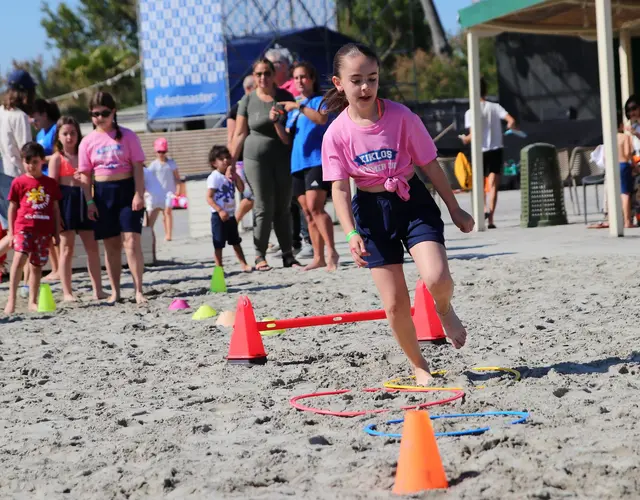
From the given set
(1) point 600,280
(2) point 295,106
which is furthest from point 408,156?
(2) point 295,106

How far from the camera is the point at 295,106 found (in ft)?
35.4

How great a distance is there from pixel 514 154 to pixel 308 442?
80.2ft

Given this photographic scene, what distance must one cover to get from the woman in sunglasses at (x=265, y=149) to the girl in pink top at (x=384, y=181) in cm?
577

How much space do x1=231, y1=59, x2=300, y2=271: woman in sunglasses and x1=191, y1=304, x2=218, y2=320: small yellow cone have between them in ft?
9.55

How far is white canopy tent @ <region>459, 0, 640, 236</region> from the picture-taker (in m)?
12.4

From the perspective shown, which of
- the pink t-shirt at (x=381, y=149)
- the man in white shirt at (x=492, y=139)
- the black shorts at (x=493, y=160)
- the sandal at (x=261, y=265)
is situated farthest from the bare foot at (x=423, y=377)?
the black shorts at (x=493, y=160)

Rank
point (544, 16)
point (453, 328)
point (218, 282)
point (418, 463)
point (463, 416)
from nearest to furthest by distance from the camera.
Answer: point (418, 463) → point (463, 416) → point (453, 328) → point (218, 282) → point (544, 16)

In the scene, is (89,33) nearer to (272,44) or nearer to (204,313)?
(272,44)

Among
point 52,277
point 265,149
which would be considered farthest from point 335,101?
point 52,277

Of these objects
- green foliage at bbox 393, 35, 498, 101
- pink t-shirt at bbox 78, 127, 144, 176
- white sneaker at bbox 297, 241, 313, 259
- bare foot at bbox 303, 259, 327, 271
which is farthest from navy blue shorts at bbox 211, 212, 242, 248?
green foliage at bbox 393, 35, 498, 101

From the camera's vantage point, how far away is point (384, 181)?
17.7ft

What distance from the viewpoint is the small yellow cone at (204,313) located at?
8747mm

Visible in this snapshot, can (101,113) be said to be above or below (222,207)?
above

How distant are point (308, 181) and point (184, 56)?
19.2 meters
